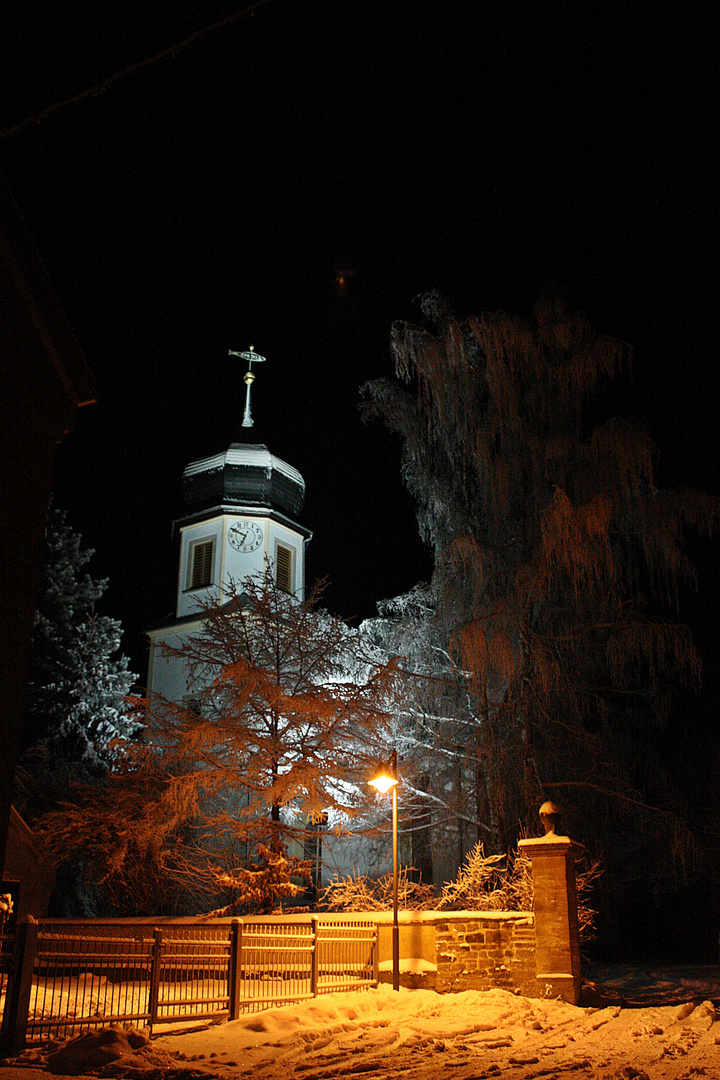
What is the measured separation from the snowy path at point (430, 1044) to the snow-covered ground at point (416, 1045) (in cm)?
1

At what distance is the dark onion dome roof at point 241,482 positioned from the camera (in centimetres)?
3497

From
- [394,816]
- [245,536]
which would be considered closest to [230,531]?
[245,536]

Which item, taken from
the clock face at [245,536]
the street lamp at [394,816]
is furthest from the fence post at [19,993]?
the clock face at [245,536]

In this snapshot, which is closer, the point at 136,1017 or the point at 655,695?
the point at 136,1017

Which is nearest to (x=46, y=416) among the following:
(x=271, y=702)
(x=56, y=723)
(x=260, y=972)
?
(x=260, y=972)

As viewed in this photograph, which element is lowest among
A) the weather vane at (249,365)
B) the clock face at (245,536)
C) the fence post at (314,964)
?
the fence post at (314,964)

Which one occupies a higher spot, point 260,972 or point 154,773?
point 154,773

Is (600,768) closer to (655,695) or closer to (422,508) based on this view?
(655,695)

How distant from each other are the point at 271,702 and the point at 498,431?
7482mm

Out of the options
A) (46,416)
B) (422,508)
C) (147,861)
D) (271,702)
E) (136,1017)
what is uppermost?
(422,508)

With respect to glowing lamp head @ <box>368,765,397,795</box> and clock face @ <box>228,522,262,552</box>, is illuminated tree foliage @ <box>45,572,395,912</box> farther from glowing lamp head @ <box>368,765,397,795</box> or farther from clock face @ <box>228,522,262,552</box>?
clock face @ <box>228,522,262,552</box>

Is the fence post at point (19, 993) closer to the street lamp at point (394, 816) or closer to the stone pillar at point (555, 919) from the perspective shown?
the street lamp at point (394, 816)

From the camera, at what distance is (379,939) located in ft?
46.9

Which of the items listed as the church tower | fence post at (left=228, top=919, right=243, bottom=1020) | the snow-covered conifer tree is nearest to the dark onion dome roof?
the church tower
